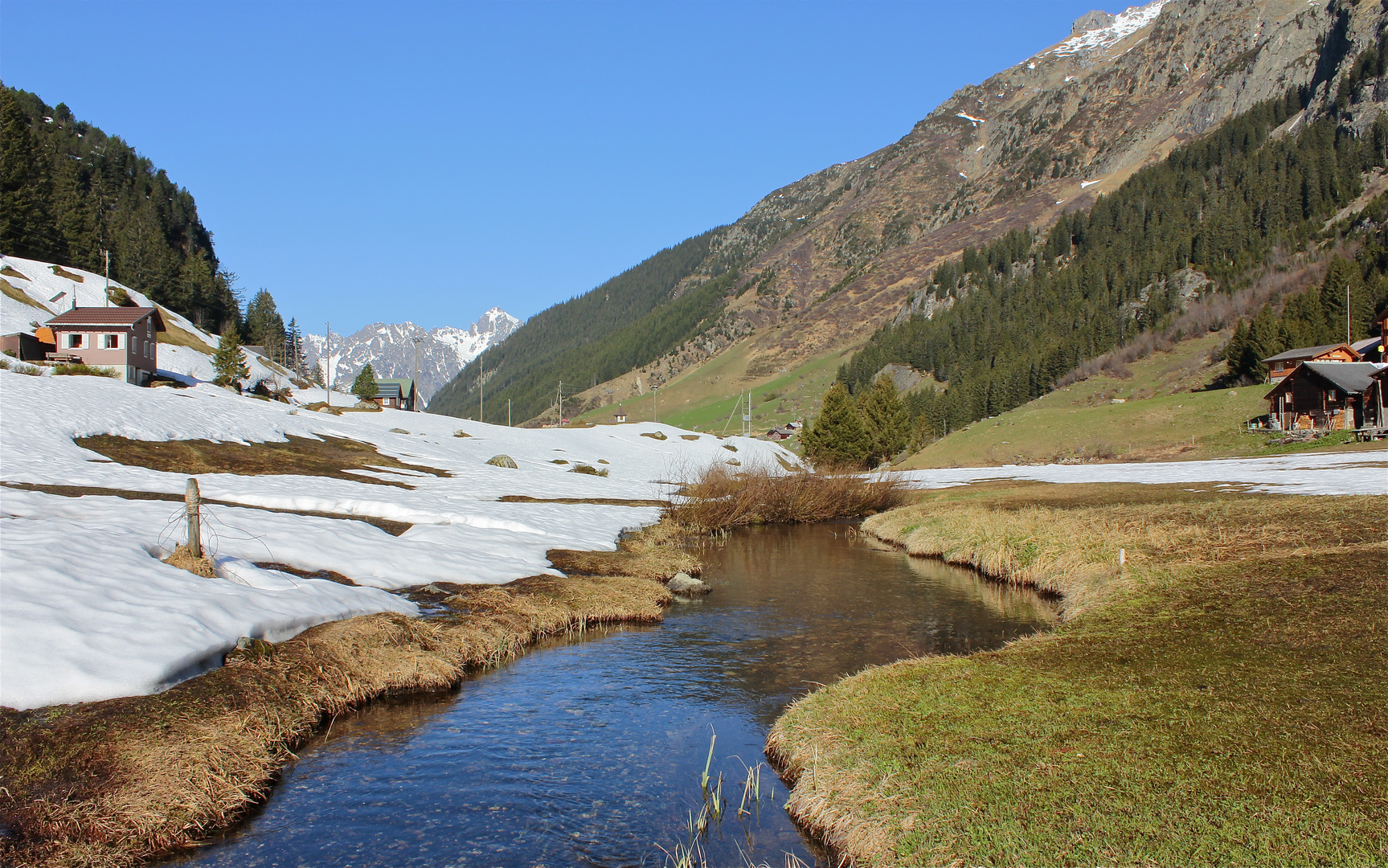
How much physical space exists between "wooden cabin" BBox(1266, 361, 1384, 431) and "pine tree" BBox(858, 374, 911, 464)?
38.4 metres

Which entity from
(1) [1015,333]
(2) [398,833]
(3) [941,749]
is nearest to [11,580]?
(2) [398,833]

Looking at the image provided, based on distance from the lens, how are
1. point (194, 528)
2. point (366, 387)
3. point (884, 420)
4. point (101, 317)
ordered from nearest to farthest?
point (194, 528) → point (101, 317) → point (884, 420) → point (366, 387)

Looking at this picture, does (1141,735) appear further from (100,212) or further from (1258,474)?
(100,212)

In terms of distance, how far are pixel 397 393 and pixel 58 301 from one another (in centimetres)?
6255

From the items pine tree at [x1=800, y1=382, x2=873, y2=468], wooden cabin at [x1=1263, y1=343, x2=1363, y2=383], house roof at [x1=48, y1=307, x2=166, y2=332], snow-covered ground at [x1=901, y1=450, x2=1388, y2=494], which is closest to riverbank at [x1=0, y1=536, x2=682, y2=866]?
snow-covered ground at [x1=901, y1=450, x2=1388, y2=494]

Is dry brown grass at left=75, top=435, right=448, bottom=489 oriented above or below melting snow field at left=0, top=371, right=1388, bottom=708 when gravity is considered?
above

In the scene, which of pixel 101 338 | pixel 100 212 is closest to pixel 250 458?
pixel 101 338

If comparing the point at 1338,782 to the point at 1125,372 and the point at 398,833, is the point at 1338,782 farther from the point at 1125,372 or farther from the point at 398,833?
the point at 1125,372

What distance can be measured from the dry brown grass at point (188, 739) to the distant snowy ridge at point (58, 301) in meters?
86.1

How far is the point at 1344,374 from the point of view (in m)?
73.4

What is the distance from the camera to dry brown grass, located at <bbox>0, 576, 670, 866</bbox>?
8477 millimetres

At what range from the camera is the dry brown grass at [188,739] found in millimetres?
8477

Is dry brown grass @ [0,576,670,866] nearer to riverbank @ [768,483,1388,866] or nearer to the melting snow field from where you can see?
the melting snow field

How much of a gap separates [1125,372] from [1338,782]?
138 m
